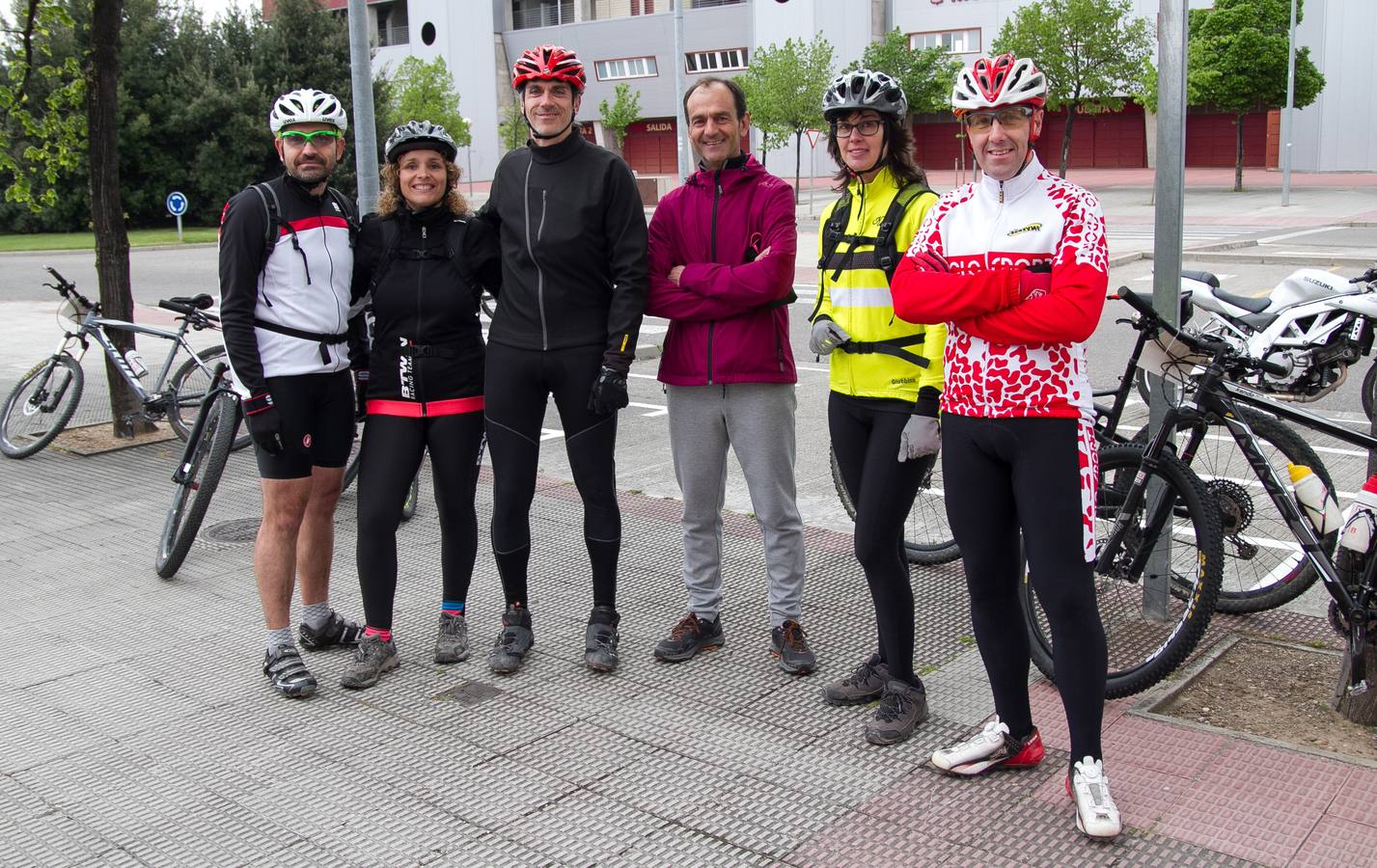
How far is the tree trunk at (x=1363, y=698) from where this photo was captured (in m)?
4.04

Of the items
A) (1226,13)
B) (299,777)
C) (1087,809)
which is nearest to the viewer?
(1087,809)

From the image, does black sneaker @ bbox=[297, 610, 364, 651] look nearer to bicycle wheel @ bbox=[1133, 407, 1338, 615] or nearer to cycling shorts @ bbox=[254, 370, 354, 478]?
cycling shorts @ bbox=[254, 370, 354, 478]

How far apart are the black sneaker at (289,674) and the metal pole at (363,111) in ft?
15.2

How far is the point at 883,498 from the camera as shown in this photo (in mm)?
4121

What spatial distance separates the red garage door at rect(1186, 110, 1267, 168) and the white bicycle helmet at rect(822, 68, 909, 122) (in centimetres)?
5499

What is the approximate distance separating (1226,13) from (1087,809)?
4118 centimetres

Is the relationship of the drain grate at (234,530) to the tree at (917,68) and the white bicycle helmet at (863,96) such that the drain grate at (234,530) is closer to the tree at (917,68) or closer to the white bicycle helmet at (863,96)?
the white bicycle helmet at (863,96)

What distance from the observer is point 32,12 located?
30.9ft

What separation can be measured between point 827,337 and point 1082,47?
38.5 m

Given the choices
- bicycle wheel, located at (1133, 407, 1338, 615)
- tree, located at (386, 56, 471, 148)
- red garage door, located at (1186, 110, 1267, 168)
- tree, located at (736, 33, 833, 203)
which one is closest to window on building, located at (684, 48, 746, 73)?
tree, located at (386, 56, 471, 148)

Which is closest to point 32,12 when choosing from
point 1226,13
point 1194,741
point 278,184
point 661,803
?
point 278,184

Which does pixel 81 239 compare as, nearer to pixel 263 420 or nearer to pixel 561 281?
pixel 263 420

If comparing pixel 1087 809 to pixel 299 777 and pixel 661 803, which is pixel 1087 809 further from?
pixel 299 777

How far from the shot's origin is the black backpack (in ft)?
13.6
